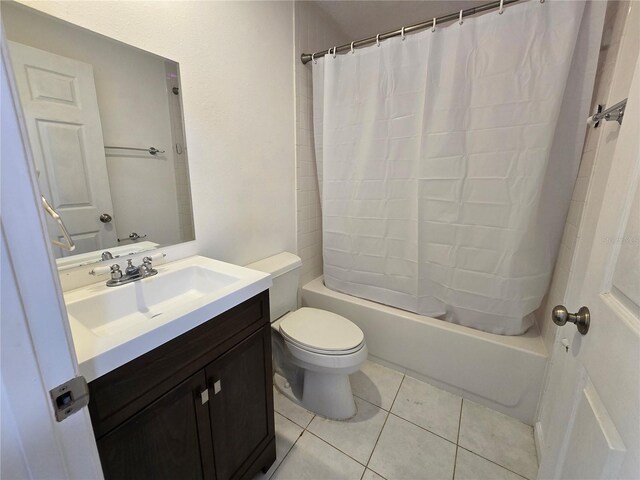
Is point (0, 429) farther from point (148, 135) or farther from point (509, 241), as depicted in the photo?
point (509, 241)

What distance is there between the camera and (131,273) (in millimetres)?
1014

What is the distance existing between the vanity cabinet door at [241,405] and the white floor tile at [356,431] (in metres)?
0.32

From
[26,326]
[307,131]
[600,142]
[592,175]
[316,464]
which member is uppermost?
[307,131]

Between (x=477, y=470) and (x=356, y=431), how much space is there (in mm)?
518

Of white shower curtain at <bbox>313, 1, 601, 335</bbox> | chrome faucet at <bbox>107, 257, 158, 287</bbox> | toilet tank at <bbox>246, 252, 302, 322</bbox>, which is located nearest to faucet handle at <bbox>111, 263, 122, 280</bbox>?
chrome faucet at <bbox>107, 257, 158, 287</bbox>

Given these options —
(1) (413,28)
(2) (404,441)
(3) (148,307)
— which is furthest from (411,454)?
(1) (413,28)

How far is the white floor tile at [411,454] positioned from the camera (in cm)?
116

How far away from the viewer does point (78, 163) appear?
0.94 meters

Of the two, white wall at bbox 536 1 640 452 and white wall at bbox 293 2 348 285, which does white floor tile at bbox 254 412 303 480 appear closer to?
white wall at bbox 293 2 348 285

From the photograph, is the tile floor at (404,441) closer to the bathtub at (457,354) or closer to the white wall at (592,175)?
the bathtub at (457,354)

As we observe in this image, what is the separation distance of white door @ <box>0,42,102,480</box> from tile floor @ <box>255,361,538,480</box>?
1.06 meters

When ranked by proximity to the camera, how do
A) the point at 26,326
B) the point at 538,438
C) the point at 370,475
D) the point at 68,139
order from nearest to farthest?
the point at 26,326 < the point at 68,139 < the point at 370,475 < the point at 538,438

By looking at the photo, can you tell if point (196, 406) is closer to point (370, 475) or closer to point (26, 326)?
point (26, 326)

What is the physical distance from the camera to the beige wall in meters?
0.86
